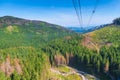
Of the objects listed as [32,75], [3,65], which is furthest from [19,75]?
[3,65]

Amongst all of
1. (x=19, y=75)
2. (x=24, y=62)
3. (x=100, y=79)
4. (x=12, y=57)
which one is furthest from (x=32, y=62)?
(x=100, y=79)

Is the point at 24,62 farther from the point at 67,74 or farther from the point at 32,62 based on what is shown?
the point at 67,74

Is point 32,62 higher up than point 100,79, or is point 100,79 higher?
point 32,62

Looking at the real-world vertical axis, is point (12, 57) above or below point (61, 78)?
above

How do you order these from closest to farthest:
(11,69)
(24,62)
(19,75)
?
(19,75), (11,69), (24,62)

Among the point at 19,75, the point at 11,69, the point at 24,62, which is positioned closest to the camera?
the point at 19,75

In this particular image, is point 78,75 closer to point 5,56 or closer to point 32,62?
point 32,62

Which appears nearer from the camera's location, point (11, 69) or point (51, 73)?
point (11, 69)

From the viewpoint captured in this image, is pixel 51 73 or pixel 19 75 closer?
pixel 19 75
